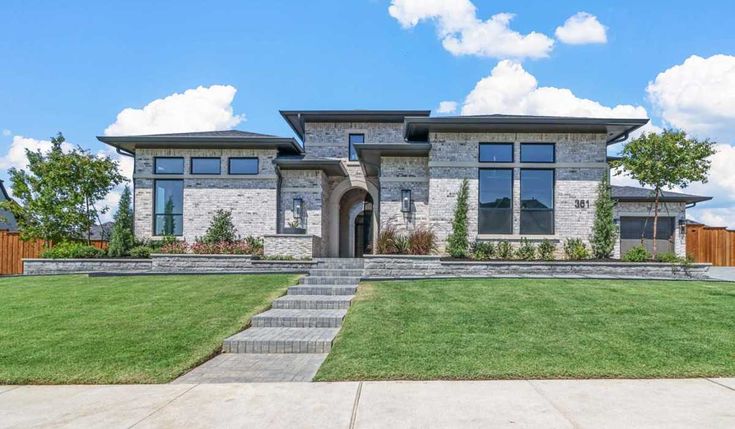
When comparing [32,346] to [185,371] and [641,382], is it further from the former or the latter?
[641,382]

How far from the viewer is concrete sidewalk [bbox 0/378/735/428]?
3.84 m

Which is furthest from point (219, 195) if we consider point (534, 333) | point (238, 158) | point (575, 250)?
point (534, 333)

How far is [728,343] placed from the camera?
20.3 feet

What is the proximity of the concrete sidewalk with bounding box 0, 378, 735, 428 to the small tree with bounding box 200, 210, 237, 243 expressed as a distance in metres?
11.1

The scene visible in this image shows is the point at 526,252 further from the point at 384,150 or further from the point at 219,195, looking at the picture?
the point at 219,195

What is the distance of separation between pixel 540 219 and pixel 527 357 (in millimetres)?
9841

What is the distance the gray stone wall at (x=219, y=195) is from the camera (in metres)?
16.4

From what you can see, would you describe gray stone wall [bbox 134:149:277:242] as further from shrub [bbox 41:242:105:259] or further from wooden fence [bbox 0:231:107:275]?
wooden fence [bbox 0:231:107:275]

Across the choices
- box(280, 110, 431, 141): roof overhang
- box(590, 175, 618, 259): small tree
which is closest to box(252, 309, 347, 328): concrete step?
box(590, 175, 618, 259): small tree

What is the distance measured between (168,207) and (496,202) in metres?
11.7

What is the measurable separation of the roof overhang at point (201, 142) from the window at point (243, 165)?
48 centimetres

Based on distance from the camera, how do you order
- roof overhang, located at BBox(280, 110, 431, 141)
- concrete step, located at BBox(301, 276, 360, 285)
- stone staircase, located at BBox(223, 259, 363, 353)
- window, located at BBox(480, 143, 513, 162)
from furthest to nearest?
roof overhang, located at BBox(280, 110, 431, 141)
window, located at BBox(480, 143, 513, 162)
concrete step, located at BBox(301, 276, 360, 285)
stone staircase, located at BBox(223, 259, 363, 353)

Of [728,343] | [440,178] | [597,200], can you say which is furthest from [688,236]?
[728,343]

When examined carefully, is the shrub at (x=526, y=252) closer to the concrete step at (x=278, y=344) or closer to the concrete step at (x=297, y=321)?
the concrete step at (x=297, y=321)
